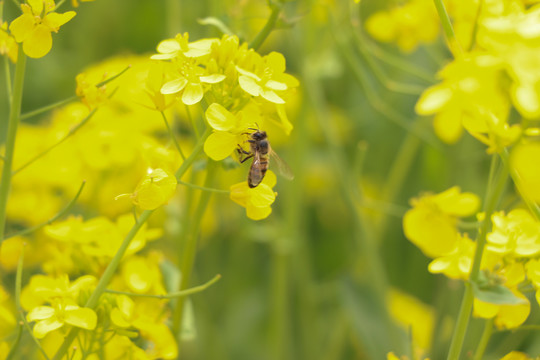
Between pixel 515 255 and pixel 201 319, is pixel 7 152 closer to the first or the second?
pixel 515 255

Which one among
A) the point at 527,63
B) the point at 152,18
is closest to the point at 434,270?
the point at 527,63

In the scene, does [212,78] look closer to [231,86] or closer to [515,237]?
[231,86]

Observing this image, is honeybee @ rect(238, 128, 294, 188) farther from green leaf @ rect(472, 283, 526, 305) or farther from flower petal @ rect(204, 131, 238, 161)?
green leaf @ rect(472, 283, 526, 305)

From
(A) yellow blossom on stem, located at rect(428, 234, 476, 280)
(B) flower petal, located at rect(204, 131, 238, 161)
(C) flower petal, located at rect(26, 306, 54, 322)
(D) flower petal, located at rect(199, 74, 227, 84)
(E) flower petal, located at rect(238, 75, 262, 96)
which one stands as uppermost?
(D) flower petal, located at rect(199, 74, 227, 84)

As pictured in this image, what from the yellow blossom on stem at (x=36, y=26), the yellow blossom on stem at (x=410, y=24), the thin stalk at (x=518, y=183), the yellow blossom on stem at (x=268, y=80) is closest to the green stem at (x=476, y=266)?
the thin stalk at (x=518, y=183)

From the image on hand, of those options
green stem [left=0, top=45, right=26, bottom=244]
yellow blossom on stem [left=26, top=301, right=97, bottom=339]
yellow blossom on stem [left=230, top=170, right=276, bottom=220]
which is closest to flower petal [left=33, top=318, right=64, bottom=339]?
yellow blossom on stem [left=26, top=301, right=97, bottom=339]

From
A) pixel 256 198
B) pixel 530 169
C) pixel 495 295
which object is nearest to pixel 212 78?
pixel 256 198

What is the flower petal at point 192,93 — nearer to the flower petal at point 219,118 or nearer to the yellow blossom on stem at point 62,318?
the flower petal at point 219,118
